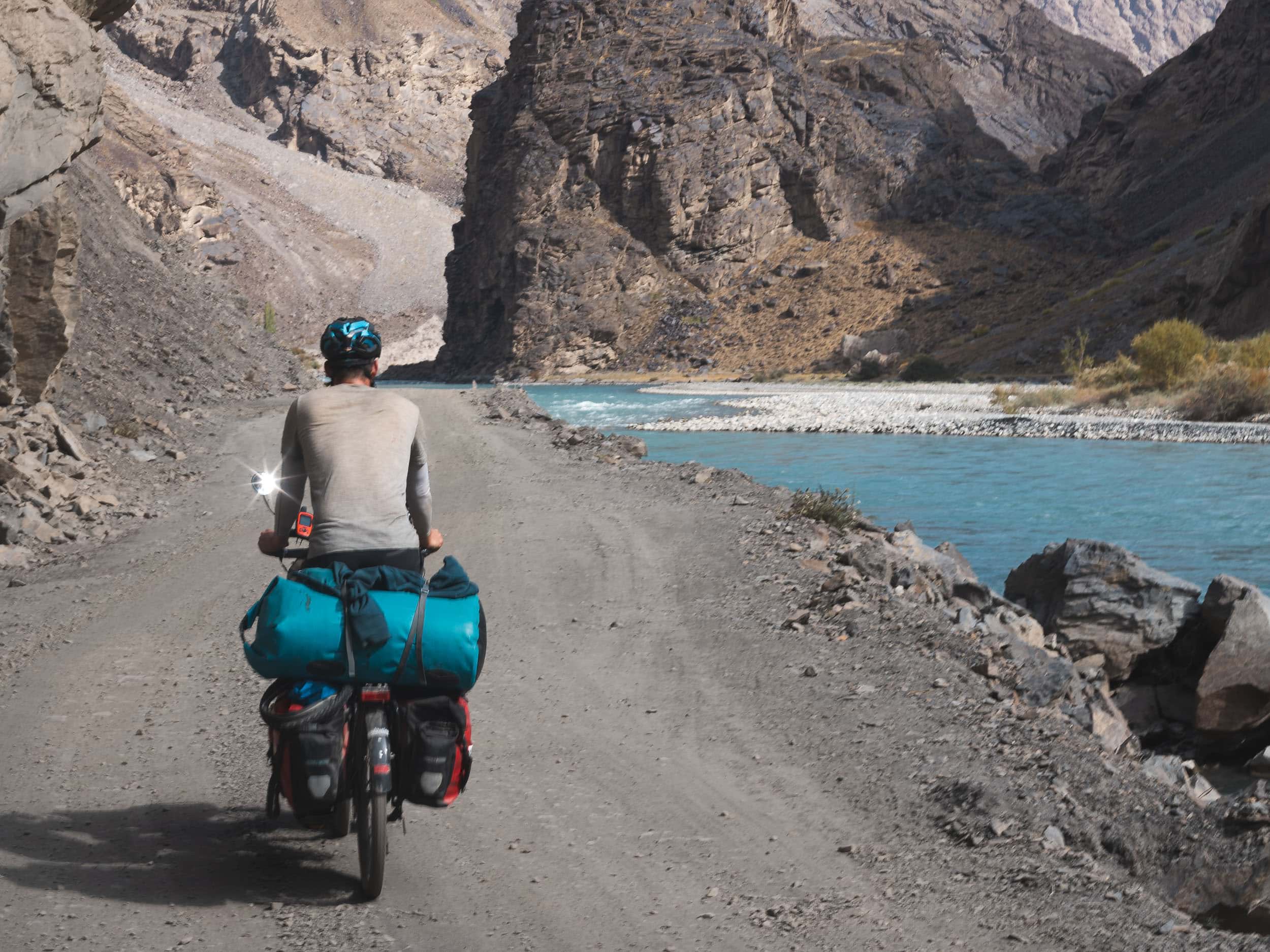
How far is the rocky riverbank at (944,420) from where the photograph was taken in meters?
36.2

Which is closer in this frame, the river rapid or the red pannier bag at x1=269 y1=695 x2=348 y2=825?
the red pannier bag at x1=269 y1=695 x2=348 y2=825

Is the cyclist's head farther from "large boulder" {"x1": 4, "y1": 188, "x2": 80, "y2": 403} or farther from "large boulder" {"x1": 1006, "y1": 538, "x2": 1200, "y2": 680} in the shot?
"large boulder" {"x1": 4, "y1": 188, "x2": 80, "y2": 403}

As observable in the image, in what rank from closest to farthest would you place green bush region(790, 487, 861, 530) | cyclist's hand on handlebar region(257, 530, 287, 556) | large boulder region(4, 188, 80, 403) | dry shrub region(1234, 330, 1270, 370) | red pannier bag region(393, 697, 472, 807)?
1. red pannier bag region(393, 697, 472, 807)
2. cyclist's hand on handlebar region(257, 530, 287, 556)
3. green bush region(790, 487, 861, 530)
4. large boulder region(4, 188, 80, 403)
5. dry shrub region(1234, 330, 1270, 370)

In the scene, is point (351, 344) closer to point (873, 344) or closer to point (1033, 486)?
point (1033, 486)

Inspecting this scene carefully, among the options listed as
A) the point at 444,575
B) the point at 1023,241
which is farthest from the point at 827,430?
the point at 1023,241

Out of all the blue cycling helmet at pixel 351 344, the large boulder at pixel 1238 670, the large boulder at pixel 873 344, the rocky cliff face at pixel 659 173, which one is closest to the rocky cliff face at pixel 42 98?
the blue cycling helmet at pixel 351 344

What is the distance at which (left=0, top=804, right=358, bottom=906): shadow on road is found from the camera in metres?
4.57

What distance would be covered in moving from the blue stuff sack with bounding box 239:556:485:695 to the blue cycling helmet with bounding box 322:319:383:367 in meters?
0.85

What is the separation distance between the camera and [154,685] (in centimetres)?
739

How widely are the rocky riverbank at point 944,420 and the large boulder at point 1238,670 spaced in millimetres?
25844

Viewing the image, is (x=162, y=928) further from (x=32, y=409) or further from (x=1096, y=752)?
(x=32, y=409)

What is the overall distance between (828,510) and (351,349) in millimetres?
8652

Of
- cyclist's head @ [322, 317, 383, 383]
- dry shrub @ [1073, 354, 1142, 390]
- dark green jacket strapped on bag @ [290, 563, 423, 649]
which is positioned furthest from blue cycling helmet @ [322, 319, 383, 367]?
dry shrub @ [1073, 354, 1142, 390]

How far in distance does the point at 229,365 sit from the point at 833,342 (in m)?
65.3
